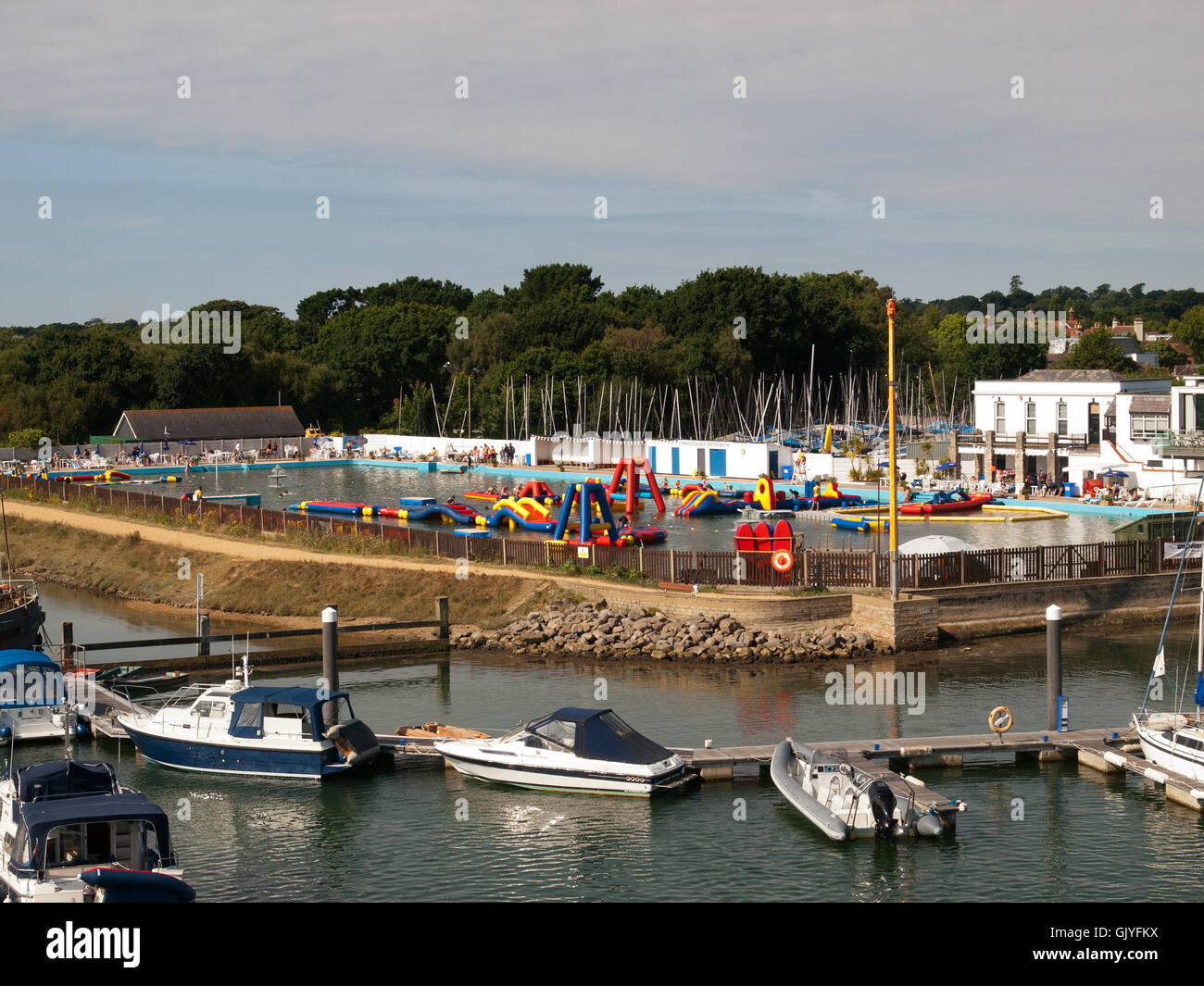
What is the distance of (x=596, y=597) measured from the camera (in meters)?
44.5

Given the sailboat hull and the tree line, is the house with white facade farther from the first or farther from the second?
the sailboat hull

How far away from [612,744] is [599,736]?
0.32m

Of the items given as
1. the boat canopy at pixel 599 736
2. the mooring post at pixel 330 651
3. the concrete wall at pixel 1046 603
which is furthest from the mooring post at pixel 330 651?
the concrete wall at pixel 1046 603

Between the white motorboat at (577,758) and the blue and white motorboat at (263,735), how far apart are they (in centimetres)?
245

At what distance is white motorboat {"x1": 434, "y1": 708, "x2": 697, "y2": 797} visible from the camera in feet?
91.5

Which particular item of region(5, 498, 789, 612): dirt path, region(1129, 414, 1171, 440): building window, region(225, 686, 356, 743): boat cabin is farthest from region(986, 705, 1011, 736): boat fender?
region(1129, 414, 1171, 440): building window

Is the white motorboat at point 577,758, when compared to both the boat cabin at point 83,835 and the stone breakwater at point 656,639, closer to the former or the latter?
the boat cabin at point 83,835

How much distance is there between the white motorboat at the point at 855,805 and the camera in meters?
25.3

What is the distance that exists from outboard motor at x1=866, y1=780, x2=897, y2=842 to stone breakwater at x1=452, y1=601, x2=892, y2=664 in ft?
47.9

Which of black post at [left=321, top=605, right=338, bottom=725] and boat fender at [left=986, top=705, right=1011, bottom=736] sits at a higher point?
black post at [left=321, top=605, right=338, bottom=725]

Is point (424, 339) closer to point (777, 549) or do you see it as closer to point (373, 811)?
point (777, 549)

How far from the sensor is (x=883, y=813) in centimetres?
2531

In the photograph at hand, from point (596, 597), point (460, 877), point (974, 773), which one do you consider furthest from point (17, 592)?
point (974, 773)
